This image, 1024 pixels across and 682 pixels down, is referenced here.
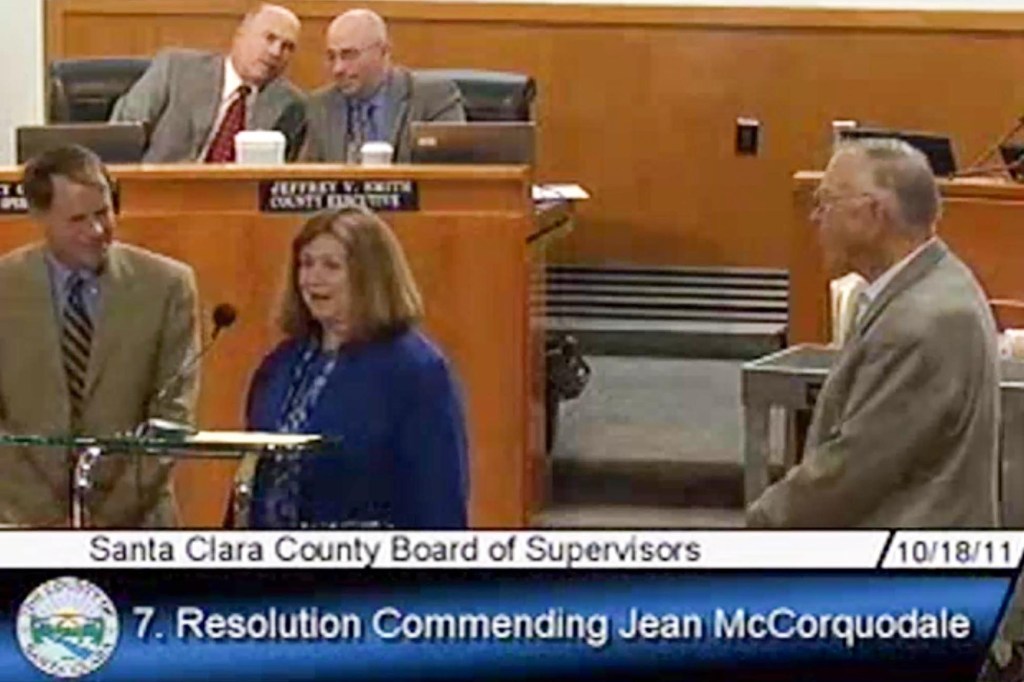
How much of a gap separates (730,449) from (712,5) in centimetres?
416

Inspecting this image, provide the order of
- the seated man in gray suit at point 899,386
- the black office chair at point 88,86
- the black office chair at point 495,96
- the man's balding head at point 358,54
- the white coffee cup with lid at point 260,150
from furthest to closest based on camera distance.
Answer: the black office chair at point 88,86
the black office chair at point 495,96
the man's balding head at point 358,54
the white coffee cup with lid at point 260,150
the seated man in gray suit at point 899,386

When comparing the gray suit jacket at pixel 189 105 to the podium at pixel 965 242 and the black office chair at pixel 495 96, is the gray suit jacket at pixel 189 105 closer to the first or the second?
the black office chair at pixel 495 96

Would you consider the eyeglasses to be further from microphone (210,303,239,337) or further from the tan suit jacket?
the tan suit jacket

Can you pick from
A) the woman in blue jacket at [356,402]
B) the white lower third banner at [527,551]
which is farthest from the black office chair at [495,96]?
the white lower third banner at [527,551]

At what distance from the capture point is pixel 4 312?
3.28 metres

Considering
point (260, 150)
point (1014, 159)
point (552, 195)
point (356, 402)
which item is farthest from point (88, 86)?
point (356, 402)

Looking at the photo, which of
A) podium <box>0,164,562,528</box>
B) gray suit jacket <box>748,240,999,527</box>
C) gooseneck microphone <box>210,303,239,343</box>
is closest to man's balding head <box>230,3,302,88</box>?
podium <box>0,164,562,528</box>

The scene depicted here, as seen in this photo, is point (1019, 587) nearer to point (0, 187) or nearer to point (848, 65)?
point (0, 187)

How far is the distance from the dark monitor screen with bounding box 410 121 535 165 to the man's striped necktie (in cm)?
129

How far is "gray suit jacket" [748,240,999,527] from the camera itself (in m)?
2.89

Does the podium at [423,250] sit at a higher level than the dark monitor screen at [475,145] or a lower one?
lower

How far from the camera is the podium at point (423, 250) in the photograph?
348cm

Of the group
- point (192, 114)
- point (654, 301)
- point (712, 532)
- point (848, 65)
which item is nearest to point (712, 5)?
point (848, 65)

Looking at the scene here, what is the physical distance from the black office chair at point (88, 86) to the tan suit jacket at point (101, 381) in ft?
8.99
